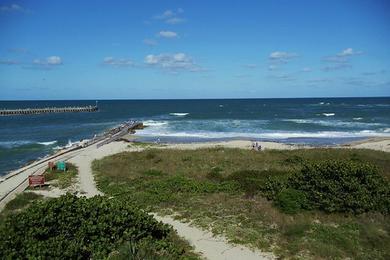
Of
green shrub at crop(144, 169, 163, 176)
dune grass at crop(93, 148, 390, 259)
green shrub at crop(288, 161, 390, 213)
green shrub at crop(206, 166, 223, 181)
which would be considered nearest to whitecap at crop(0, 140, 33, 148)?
dune grass at crop(93, 148, 390, 259)

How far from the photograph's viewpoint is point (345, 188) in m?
15.5

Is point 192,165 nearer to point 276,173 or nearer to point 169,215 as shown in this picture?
point 276,173

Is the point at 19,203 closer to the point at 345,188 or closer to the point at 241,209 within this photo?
the point at 241,209

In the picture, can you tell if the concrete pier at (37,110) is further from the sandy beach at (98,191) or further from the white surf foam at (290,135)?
the sandy beach at (98,191)

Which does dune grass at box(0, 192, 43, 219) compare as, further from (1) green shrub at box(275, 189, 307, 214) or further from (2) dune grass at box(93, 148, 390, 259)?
(1) green shrub at box(275, 189, 307, 214)

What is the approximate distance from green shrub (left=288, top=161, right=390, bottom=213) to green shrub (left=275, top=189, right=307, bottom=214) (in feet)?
1.03

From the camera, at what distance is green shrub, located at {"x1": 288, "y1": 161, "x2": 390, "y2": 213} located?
48.6 feet

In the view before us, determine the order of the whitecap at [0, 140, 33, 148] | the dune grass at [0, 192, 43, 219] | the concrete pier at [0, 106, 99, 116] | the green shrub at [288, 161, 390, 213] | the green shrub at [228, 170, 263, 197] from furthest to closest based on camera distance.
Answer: the concrete pier at [0, 106, 99, 116]
the whitecap at [0, 140, 33, 148]
the green shrub at [228, 170, 263, 197]
the dune grass at [0, 192, 43, 219]
the green shrub at [288, 161, 390, 213]

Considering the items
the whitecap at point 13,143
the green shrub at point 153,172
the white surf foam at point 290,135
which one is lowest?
the whitecap at point 13,143

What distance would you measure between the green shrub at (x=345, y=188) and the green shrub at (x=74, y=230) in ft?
22.6

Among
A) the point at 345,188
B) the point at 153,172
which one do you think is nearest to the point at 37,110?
the point at 153,172

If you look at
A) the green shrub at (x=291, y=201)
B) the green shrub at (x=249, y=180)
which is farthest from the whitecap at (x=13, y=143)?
the green shrub at (x=291, y=201)

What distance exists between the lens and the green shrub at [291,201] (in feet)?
50.5

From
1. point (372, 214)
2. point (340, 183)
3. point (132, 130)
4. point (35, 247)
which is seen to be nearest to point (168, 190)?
point (340, 183)
